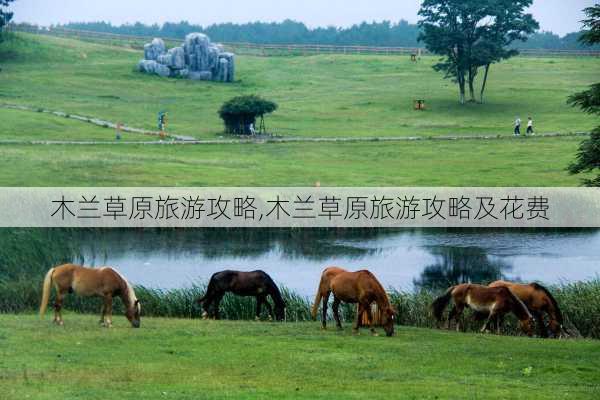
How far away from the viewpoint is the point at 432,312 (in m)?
30.1

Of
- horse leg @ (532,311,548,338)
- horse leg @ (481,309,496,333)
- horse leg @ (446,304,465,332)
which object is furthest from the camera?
horse leg @ (446,304,465,332)

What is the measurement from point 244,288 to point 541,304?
26.0ft

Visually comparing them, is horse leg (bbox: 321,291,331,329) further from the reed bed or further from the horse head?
the horse head

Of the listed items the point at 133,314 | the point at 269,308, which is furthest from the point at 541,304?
the point at 133,314

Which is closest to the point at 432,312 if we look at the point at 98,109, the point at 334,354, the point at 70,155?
the point at 334,354

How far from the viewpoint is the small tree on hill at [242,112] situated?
278 ft

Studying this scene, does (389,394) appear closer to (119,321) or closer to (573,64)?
(119,321)

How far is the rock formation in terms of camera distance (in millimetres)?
118875

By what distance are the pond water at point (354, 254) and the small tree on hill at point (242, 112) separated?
30519 millimetres

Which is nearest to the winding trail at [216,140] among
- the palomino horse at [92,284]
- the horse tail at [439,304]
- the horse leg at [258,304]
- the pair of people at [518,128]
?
the pair of people at [518,128]

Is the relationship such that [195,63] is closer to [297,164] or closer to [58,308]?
[297,164]

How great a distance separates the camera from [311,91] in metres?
114

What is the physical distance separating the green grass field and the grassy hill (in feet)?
129

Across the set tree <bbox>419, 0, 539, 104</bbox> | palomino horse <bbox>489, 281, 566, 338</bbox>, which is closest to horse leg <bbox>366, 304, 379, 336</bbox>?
palomino horse <bbox>489, 281, 566, 338</bbox>
